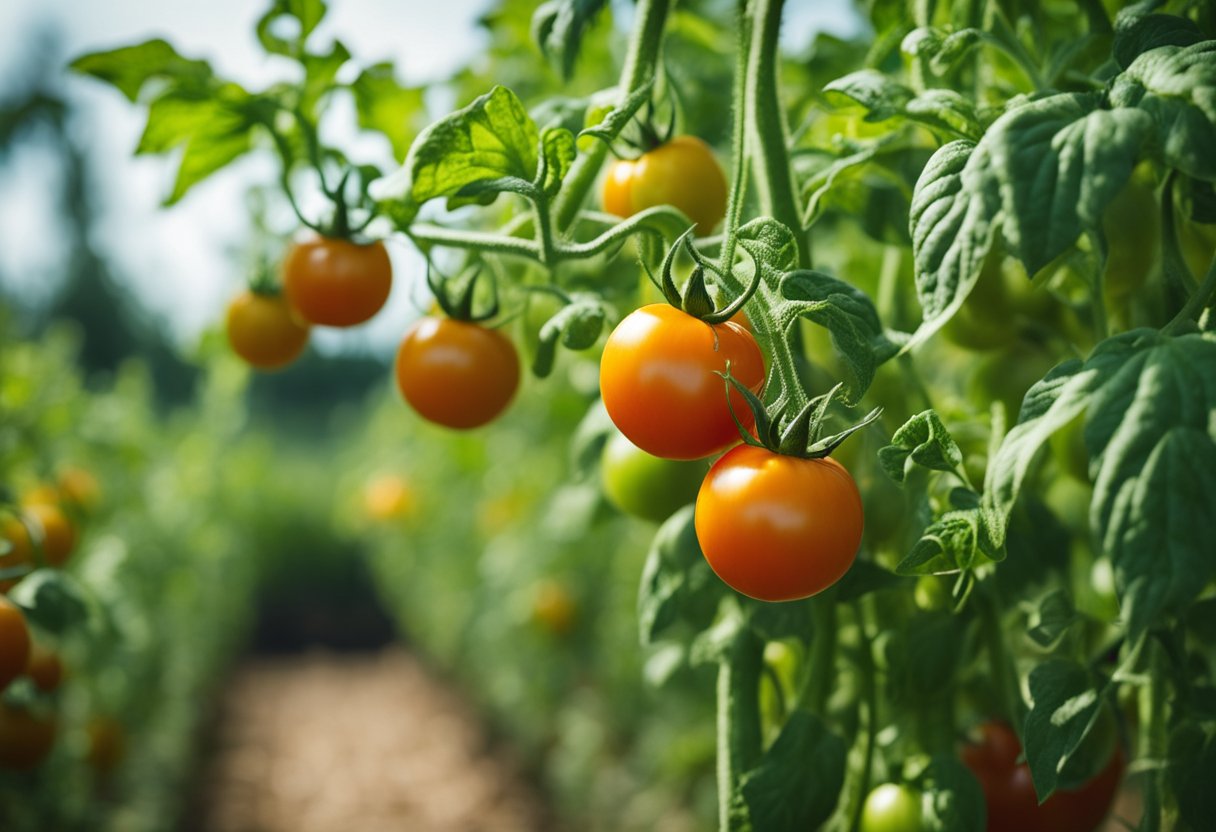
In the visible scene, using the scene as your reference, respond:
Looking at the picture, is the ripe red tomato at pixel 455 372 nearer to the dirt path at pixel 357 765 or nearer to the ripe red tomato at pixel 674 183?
the ripe red tomato at pixel 674 183

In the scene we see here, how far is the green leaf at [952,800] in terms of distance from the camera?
75cm

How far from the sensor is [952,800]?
0.75m

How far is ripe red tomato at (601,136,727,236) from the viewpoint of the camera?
2.57 ft

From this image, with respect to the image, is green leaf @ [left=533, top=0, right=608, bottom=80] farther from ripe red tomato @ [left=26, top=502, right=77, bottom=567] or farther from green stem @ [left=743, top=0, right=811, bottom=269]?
ripe red tomato @ [left=26, top=502, right=77, bottom=567]

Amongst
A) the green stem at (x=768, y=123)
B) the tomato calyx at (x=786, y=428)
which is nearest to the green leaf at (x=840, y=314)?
the tomato calyx at (x=786, y=428)

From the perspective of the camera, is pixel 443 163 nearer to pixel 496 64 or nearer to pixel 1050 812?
pixel 1050 812

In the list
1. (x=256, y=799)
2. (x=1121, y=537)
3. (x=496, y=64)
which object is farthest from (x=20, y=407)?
(x=256, y=799)

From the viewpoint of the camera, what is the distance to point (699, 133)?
1.32 meters

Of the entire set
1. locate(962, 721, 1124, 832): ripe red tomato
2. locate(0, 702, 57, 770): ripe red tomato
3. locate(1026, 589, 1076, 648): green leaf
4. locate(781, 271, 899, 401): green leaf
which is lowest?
locate(0, 702, 57, 770): ripe red tomato

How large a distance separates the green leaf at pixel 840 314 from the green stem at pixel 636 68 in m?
0.24

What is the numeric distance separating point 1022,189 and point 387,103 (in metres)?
0.66

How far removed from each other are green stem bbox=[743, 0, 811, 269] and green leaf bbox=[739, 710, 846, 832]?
0.40 metres

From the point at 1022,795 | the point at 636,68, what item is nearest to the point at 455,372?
the point at 636,68

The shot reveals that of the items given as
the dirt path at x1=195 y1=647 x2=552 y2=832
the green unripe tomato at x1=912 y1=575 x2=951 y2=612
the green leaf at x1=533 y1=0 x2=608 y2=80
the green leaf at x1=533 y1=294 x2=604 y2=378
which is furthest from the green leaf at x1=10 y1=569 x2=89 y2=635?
the dirt path at x1=195 y1=647 x2=552 y2=832
